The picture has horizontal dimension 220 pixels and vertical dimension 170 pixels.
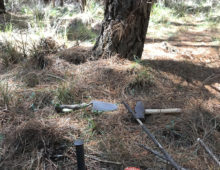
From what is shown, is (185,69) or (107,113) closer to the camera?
(107,113)

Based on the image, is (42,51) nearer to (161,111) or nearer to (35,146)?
(35,146)

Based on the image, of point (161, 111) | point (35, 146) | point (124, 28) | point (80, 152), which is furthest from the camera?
point (124, 28)

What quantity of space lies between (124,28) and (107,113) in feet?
4.01

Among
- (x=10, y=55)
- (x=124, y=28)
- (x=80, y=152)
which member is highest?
(x=124, y=28)

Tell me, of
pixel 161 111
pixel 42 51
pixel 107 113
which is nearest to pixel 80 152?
pixel 107 113

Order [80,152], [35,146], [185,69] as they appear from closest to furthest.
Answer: [80,152]
[35,146]
[185,69]

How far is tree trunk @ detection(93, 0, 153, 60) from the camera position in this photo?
8.35ft

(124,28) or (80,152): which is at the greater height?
(124,28)

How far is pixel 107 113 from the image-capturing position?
1.95 meters

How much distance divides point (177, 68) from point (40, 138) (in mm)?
2090

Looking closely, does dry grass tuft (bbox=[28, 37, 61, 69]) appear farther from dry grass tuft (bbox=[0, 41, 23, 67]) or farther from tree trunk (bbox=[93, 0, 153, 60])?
tree trunk (bbox=[93, 0, 153, 60])

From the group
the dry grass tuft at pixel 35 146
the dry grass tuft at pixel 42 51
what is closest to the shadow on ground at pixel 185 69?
the dry grass tuft at pixel 42 51

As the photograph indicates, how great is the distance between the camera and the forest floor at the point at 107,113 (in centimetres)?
146

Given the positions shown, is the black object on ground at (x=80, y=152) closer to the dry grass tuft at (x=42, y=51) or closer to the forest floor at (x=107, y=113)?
the forest floor at (x=107, y=113)
